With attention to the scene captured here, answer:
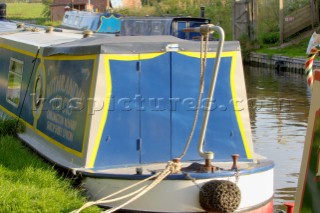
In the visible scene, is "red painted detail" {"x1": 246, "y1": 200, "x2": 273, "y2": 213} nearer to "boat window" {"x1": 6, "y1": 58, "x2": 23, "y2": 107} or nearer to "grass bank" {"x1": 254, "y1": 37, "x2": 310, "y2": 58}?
"boat window" {"x1": 6, "y1": 58, "x2": 23, "y2": 107}

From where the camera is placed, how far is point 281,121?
1544 centimetres

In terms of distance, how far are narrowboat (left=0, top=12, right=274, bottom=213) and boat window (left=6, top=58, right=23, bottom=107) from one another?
7.02 ft

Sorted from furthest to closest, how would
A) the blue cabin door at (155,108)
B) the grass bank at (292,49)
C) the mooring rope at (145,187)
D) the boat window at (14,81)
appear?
the grass bank at (292,49) < the boat window at (14,81) < the blue cabin door at (155,108) < the mooring rope at (145,187)

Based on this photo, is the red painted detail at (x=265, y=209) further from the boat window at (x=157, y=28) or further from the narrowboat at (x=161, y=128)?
the boat window at (x=157, y=28)

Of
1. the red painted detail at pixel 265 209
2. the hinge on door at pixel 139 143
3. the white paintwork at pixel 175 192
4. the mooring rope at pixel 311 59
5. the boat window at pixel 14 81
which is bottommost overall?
the red painted detail at pixel 265 209

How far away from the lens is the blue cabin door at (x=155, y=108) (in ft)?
25.3

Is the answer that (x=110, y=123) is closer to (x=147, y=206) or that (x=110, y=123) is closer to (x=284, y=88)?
(x=147, y=206)

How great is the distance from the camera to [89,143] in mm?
7590

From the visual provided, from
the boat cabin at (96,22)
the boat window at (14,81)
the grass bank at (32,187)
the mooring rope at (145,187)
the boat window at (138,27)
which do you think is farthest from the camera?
the boat cabin at (96,22)

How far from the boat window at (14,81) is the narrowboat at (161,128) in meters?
2.14

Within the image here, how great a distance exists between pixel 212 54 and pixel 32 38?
144 inches

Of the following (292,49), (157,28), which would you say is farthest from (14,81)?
(292,49)

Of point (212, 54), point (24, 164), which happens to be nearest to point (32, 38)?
point (24, 164)

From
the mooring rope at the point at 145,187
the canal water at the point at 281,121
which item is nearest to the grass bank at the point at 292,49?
the canal water at the point at 281,121
